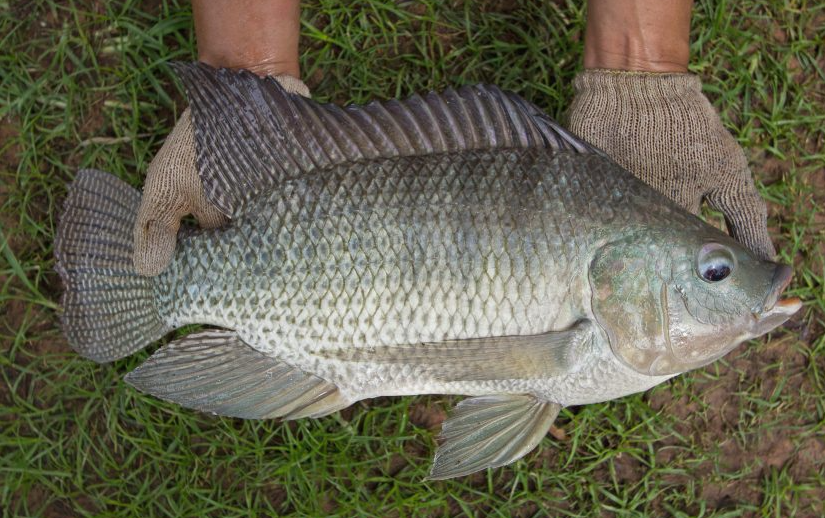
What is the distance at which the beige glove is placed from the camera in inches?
95.0

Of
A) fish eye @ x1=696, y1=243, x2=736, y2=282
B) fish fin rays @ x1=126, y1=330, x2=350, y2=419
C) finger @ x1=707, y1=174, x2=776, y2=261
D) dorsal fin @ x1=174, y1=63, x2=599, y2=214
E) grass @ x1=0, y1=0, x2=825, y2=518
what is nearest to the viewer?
fish eye @ x1=696, y1=243, x2=736, y2=282

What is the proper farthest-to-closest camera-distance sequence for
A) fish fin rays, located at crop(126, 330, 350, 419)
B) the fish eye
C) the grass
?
the grass
fish fin rays, located at crop(126, 330, 350, 419)
the fish eye

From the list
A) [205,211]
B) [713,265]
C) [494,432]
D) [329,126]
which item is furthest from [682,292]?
[205,211]

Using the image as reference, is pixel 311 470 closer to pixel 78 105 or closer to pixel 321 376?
pixel 321 376

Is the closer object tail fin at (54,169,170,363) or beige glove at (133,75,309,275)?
beige glove at (133,75,309,275)

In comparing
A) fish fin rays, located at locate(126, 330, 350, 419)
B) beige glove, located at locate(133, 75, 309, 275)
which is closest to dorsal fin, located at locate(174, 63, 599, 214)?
beige glove, located at locate(133, 75, 309, 275)

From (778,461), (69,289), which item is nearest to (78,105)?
(69,289)

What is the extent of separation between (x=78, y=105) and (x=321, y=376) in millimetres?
1758

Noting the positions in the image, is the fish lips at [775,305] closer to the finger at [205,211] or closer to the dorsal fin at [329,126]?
the dorsal fin at [329,126]

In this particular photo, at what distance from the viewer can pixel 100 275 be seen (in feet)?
8.47

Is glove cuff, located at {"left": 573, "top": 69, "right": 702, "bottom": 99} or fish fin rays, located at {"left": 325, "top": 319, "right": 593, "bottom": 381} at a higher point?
glove cuff, located at {"left": 573, "top": 69, "right": 702, "bottom": 99}

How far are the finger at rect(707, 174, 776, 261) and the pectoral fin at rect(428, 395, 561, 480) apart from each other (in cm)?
94

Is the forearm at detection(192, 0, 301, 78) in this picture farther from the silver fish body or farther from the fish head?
the fish head

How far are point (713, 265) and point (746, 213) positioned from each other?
1.80 feet
